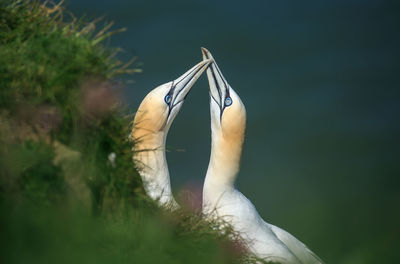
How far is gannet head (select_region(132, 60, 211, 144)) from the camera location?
6.35 m

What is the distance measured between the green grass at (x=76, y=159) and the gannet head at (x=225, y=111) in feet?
5.53

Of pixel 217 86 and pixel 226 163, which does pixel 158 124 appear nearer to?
pixel 226 163

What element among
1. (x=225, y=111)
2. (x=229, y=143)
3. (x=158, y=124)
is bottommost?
(x=229, y=143)

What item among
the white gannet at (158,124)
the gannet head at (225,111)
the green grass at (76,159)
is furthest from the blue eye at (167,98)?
the green grass at (76,159)

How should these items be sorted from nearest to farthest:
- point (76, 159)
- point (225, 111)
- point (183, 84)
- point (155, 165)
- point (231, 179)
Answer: point (76, 159), point (155, 165), point (231, 179), point (225, 111), point (183, 84)

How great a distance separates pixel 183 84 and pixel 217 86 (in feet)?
1.44

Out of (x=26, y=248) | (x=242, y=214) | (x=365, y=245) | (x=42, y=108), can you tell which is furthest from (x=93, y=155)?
(x=242, y=214)

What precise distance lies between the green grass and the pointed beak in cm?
185

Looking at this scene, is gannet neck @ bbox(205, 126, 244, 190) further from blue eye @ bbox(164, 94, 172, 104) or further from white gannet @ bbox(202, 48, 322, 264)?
blue eye @ bbox(164, 94, 172, 104)

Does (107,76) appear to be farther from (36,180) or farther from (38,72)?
(36,180)

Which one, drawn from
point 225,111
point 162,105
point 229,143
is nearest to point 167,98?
point 162,105

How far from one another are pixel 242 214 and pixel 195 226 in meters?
1.79

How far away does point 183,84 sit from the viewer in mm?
6996

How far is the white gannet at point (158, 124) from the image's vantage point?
19.5 feet
